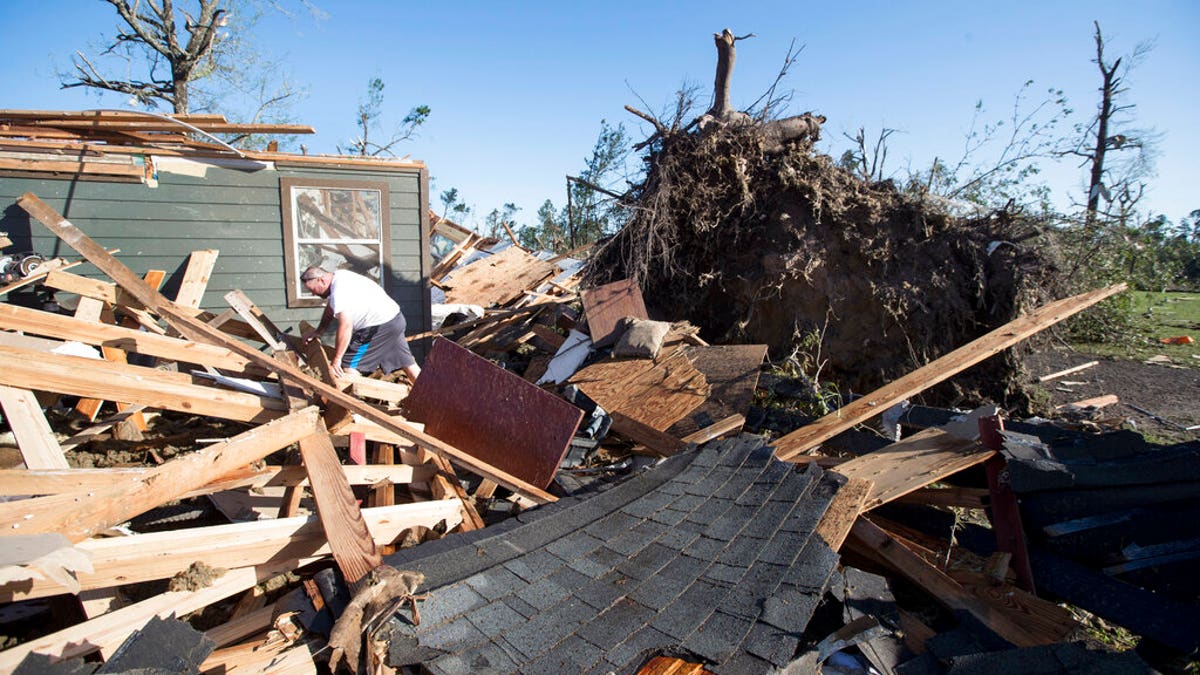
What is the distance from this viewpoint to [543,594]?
2566 millimetres

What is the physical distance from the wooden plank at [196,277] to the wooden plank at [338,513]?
490cm

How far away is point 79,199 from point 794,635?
8.39 m

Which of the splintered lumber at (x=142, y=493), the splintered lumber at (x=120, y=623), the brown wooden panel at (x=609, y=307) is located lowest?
the splintered lumber at (x=120, y=623)

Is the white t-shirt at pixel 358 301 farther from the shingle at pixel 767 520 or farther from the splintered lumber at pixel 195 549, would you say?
the shingle at pixel 767 520

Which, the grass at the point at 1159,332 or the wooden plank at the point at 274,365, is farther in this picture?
the grass at the point at 1159,332

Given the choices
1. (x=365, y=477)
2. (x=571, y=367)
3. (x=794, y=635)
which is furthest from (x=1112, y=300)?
(x=365, y=477)

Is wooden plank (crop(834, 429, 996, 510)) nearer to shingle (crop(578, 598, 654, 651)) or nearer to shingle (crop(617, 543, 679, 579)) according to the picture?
shingle (crop(617, 543, 679, 579))

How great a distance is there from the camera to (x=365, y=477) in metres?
3.75

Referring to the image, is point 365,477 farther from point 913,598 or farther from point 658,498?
point 913,598

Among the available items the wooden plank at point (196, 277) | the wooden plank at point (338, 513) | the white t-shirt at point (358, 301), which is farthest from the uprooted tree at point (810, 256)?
the wooden plank at point (338, 513)

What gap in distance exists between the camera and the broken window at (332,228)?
7.43 meters

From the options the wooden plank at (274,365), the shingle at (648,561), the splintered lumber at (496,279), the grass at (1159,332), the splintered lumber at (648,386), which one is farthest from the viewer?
the grass at (1159,332)

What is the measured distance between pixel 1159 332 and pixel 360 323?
50.0 feet

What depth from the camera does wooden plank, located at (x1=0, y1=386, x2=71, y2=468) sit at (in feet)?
11.8
